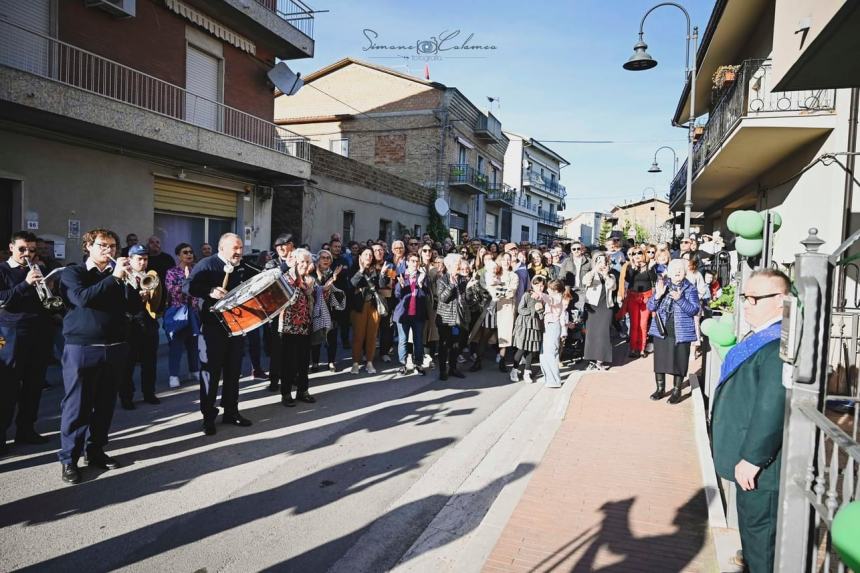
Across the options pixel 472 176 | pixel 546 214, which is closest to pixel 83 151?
pixel 472 176

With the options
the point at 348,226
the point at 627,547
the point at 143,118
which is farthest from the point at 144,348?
the point at 348,226

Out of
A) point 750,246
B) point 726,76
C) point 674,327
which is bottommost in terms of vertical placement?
point 674,327

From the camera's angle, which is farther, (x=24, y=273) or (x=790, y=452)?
(x=24, y=273)

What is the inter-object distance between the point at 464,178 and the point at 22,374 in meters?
25.7

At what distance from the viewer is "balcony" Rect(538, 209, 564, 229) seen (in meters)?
49.8

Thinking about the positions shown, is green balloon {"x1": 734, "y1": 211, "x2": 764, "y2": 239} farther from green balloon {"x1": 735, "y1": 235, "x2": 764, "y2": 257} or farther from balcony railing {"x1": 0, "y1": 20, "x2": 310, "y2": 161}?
balcony railing {"x1": 0, "y1": 20, "x2": 310, "y2": 161}

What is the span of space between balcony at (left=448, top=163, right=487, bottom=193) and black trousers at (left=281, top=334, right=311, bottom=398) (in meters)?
22.8

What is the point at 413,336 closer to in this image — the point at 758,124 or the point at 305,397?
the point at 305,397

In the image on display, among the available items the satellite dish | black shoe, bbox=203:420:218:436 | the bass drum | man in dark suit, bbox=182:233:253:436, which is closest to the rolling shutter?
the satellite dish

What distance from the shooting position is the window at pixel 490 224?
120 feet

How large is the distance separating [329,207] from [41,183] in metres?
9.26

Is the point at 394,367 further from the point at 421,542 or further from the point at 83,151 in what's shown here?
the point at 83,151

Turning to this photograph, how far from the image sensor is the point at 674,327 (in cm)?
729

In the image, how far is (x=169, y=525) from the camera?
3.88m
